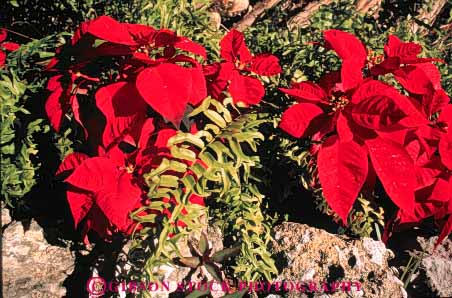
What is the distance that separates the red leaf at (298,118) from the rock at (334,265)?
323mm

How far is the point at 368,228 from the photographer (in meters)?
1.57

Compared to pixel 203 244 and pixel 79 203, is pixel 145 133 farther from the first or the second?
pixel 203 244

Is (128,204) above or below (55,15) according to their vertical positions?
below

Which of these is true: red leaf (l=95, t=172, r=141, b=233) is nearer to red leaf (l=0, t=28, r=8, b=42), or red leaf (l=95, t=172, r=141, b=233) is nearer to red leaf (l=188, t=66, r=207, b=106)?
red leaf (l=188, t=66, r=207, b=106)

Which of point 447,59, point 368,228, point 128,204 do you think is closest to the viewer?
point 128,204

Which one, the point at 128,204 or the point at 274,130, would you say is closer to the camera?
the point at 128,204

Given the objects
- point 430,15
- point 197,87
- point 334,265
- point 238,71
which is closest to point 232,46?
point 238,71

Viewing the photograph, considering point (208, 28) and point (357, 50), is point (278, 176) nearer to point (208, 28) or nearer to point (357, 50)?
point (357, 50)

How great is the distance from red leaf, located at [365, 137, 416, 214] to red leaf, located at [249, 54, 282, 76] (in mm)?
348

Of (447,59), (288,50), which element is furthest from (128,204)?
(447,59)

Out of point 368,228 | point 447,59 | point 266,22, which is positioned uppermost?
point 266,22

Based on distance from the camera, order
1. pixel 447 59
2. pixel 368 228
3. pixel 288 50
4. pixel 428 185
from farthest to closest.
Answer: pixel 447 59 → pixel 288 50 → pixel 368 228 → pixel 428 185

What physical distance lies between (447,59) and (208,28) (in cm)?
113

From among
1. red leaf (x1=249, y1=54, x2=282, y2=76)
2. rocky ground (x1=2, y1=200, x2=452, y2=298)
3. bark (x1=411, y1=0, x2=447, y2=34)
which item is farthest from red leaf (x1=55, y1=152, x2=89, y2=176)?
Answer: bark (x1=411, y1=0, x2=447, y2=34)
